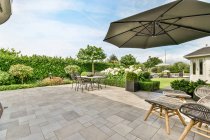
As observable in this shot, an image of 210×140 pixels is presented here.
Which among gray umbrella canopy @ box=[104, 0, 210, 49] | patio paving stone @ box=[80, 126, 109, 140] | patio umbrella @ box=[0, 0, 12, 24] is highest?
patio umbrella @ box=[0, 0, 12, 24]

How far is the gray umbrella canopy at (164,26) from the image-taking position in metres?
2.02

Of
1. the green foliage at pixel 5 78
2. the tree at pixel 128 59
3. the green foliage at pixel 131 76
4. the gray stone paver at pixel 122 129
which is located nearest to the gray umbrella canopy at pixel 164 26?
the gray stone paver at pixel 122 129

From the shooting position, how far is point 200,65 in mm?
10375

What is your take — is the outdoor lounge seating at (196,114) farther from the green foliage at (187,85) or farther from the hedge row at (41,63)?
the hedge row at (41,63)

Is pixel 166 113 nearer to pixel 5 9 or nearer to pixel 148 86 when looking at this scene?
pixel 5 9

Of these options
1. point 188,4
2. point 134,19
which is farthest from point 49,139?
point 188,4

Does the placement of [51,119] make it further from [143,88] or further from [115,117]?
[143,88]

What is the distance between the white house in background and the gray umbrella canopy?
839 cm

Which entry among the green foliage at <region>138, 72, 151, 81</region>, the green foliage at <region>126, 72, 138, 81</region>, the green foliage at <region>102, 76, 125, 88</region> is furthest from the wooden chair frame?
the green foliage at <region>102, 76, 125, 88</region>

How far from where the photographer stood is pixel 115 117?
2.89 m

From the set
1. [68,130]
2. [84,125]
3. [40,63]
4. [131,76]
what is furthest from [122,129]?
[40,63]

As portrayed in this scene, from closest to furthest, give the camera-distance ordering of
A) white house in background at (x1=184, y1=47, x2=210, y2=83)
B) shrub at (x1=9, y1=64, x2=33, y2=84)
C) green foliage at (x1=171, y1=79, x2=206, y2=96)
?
green foliage at (x1=171, y1=79, x2=206, y2=96) → shrub at (x1=9, y1=64, x2=33, y2=84) → white house in background at (x1=184, y1=47, x2=210, y2=83)

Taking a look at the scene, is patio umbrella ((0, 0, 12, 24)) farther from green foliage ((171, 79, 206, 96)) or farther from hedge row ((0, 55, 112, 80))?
hedge row ((0, 55, 112, 80))

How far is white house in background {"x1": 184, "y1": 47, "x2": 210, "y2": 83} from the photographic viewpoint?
382 inches
